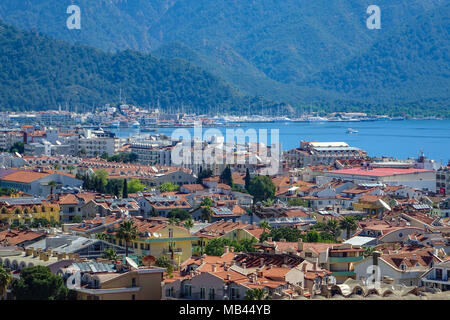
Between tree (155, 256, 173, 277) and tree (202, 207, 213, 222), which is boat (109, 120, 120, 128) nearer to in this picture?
tree (202, 207, 213, 222)

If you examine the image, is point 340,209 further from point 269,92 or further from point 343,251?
point 269,92

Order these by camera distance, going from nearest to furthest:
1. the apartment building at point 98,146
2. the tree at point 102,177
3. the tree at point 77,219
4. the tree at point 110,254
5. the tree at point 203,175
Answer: the tree at point 110,254, the tree at point 77,219, the tree at point 102,177, the tree at point 203,175, the apartment building at point 98,146

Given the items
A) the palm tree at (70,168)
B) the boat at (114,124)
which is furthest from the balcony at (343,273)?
the boat at (114,124)

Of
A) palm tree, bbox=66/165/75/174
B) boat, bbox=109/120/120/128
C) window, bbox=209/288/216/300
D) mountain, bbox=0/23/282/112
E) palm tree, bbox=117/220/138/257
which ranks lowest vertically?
window, bbox=209/288/216/300

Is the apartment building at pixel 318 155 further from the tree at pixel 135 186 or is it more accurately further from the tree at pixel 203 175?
the tree at pixel 135 186

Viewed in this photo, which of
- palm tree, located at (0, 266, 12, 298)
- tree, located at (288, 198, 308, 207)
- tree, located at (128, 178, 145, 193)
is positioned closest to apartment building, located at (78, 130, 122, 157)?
tree, located at (128, 178, 145, 193)
